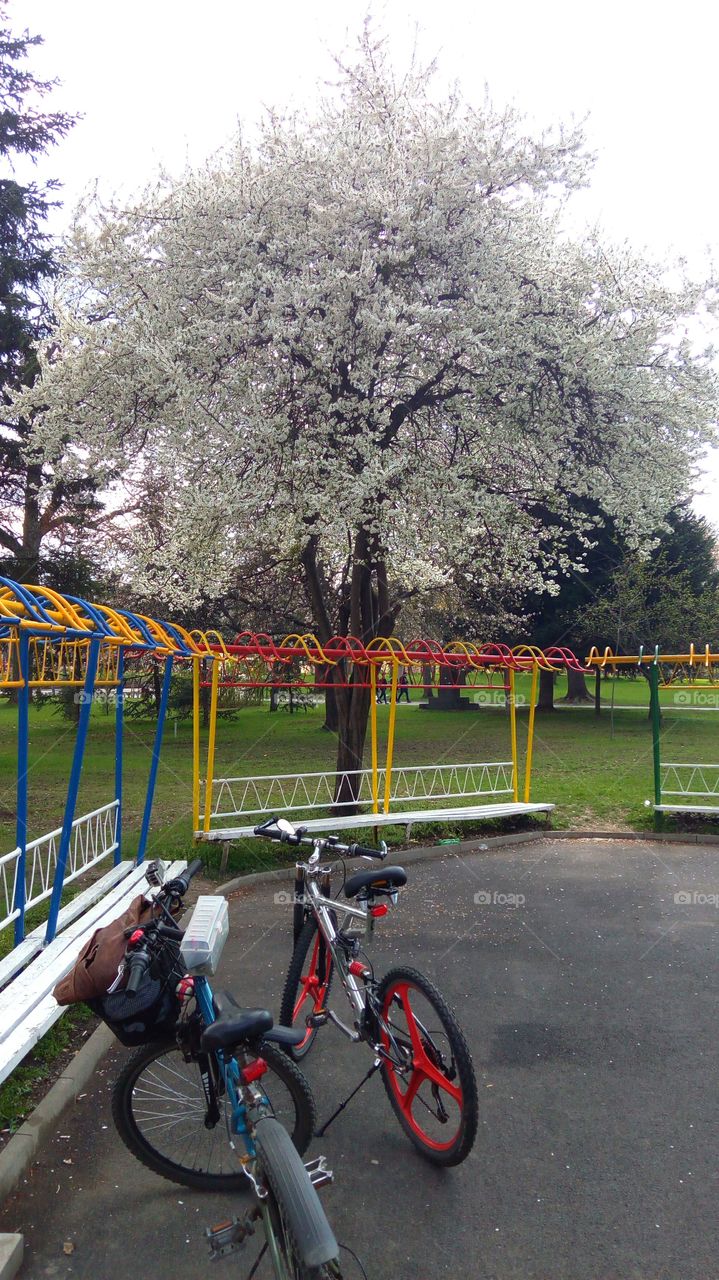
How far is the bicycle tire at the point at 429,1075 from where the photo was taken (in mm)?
3262

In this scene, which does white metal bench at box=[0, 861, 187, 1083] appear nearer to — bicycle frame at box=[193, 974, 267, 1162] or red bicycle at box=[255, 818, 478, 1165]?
bicycle frame at box=[193, 974, 267, 1162]

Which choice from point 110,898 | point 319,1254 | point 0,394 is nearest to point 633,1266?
point 319,1254

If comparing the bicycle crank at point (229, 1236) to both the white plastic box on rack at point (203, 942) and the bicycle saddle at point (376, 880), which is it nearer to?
the white plastic box on rack at point (203, 942)

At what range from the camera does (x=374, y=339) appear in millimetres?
9344

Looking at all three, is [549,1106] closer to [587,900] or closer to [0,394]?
[587,900]

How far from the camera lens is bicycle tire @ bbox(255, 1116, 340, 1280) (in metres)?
2.15

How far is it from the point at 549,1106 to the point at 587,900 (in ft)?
12.2

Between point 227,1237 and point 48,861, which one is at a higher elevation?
point 48,861

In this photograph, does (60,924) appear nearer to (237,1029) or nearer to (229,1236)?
(229,1236)

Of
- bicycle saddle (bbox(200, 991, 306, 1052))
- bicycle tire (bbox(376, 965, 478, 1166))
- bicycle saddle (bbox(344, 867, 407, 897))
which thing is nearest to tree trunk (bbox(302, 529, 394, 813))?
bicycle saddle (bbox(344, 867, 407, 897))

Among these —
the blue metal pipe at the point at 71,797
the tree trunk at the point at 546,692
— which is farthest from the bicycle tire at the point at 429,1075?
the tree trunk at the point at 546,692
